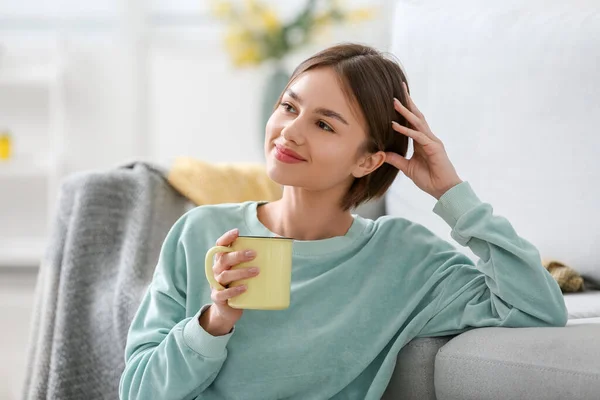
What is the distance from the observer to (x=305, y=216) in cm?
134

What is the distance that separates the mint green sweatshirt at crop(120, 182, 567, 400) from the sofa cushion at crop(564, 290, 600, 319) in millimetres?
166

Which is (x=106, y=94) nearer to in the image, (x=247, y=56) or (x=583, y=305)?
(x=247, y=56)

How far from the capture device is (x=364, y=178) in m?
1.41

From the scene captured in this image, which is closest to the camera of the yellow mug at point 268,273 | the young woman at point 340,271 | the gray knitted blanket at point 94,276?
the yellow mug at point 268,273

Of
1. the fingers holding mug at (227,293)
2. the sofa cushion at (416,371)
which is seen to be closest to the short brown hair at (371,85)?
the sofa cushion at (416,371)

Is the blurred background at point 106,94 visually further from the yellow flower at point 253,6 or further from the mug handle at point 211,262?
the mug handle at point 211,262

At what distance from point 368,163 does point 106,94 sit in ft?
9.10

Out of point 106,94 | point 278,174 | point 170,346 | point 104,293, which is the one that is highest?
point 278,174

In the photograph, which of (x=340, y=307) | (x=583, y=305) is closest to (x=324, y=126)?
(x=340, y=307)

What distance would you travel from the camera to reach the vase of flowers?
11.7ft

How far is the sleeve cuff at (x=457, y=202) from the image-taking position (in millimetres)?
1262

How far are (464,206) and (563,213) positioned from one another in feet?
1.69

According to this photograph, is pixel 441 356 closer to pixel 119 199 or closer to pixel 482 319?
pixel 482 319

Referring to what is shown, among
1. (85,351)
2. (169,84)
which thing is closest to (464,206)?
(85,351)
